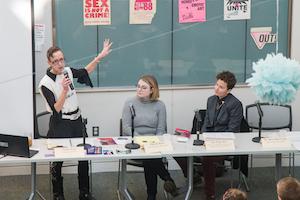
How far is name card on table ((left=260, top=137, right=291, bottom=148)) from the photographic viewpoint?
Answer: 4.23m

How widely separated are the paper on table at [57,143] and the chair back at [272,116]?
1970 mm

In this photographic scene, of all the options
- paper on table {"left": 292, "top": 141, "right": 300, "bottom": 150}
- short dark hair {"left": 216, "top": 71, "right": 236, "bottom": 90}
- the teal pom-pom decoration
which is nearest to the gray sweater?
short dark hair {"left": 216, "top": 71, "right": 236, "bottom": 90}

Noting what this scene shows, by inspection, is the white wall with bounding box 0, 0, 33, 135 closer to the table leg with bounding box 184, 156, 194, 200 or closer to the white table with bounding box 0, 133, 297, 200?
the white table with bounding box 0, 133, 297, 200

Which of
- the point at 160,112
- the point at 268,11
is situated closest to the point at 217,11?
the point at 268,11

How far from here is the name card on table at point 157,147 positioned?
406 centimetres

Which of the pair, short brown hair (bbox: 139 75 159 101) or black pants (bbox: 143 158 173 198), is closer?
black pants (bbox: 143 158 173 198)

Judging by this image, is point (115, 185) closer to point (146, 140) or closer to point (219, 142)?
point (146, 140)

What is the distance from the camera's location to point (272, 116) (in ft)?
17.9

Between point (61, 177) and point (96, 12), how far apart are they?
1.63m

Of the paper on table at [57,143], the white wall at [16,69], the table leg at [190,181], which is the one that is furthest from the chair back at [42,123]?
the table leg at [190,181]

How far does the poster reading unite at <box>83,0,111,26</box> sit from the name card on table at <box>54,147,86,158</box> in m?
1.71

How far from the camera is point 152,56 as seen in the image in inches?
215

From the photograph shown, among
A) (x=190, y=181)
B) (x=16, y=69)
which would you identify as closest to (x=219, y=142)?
(x=190, y=181)

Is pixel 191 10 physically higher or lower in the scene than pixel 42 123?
higher
